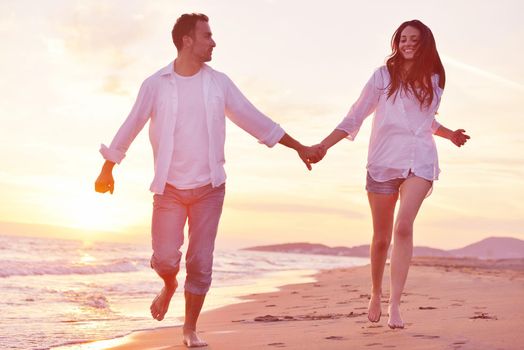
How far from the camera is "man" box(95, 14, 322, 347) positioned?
4738 millimetres

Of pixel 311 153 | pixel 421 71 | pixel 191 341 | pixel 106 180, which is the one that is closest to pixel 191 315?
pixel 191 341

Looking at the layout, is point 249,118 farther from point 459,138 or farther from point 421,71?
point 459,138

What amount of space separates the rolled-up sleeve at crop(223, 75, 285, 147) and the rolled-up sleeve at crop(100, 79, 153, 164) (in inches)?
22.6

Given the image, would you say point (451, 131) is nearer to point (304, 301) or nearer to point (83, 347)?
point (83, 347)

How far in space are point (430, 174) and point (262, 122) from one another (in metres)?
1.29

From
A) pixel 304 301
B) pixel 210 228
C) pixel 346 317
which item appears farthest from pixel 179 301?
pixel 210 228

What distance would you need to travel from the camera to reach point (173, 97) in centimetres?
478

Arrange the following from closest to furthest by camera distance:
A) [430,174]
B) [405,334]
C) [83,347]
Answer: [405,334] < [430,174] < [83,347]

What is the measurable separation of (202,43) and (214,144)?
2.41ft

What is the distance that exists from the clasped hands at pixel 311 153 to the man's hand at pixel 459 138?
1059mm

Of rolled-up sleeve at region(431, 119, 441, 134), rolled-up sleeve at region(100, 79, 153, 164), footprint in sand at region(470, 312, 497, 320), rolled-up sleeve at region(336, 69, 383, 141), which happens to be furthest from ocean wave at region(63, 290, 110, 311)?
rolled-up sleeve at region(431, 119, 441, 134)

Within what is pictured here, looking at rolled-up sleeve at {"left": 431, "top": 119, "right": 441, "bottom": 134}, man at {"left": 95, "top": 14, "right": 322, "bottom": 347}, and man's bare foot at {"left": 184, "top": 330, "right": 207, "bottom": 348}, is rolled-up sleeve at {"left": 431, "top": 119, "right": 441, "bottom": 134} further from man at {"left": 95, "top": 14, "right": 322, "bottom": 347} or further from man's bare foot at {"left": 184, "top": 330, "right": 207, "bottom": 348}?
man's bare foot at {"left": 184, "top": 330, "right": 207, "bottom": 348}

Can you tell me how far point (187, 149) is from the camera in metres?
4.76

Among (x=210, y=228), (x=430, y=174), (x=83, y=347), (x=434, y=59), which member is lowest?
(x=83, y=347)
